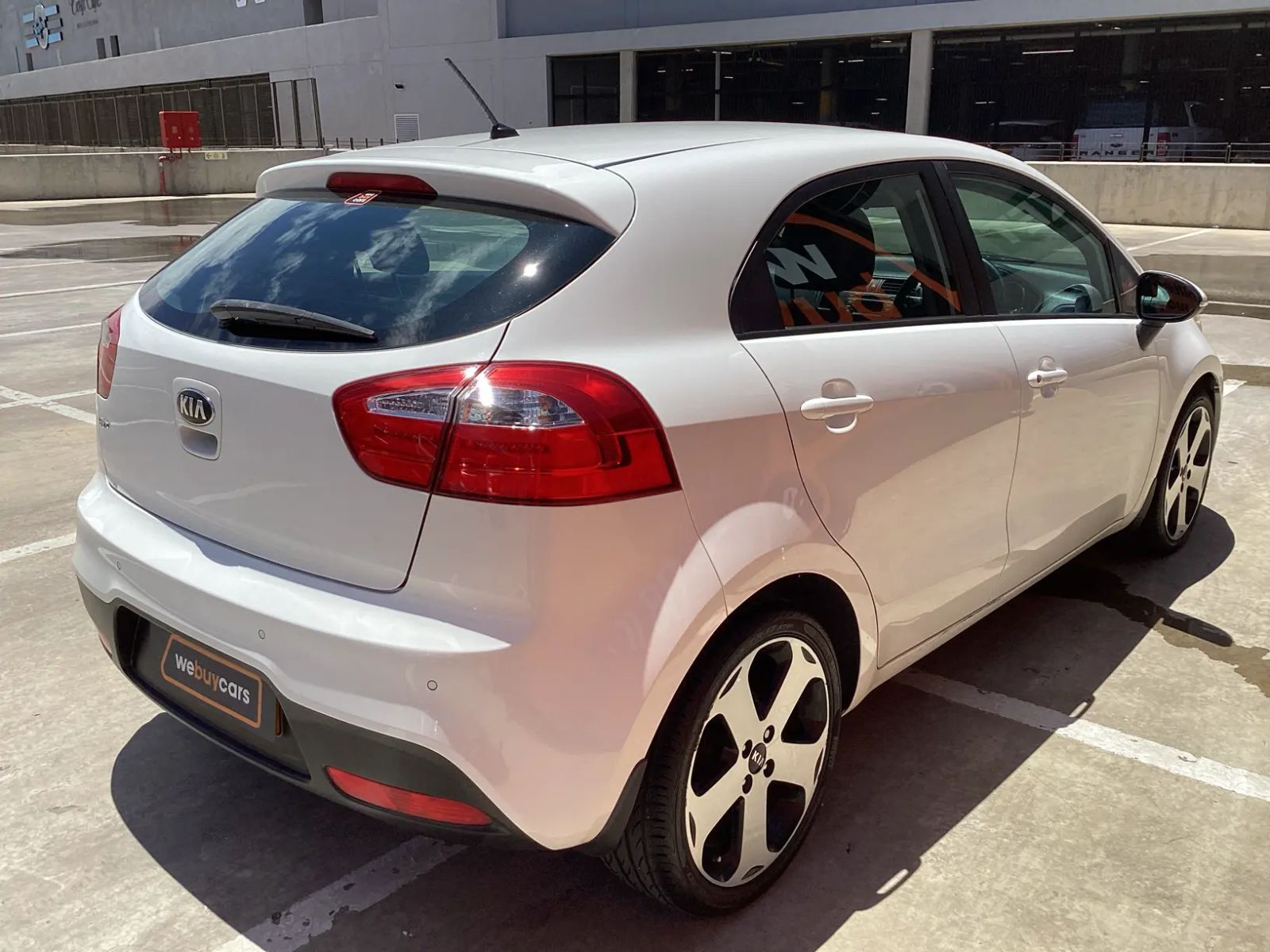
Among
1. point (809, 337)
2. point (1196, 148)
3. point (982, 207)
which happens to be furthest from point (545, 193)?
point (1196, 148)

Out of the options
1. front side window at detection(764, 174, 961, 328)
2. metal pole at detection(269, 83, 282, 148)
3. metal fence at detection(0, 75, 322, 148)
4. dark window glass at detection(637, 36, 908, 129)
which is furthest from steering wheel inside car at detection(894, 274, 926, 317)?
metal pole at detection(269, 83, 282, 148)

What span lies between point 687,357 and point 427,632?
74 cm

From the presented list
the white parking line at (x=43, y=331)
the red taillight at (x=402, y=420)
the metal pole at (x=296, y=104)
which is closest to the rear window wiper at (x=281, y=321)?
the red taillight at (x=402, y=420)

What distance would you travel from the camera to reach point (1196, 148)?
79.3 feet

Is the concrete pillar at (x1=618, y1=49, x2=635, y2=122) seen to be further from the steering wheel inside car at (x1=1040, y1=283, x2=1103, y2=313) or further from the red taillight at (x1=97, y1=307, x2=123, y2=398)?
the red taillight at (x1=97, y1=307, x2=123, y2=398)

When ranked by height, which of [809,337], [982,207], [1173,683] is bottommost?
[1173,683]

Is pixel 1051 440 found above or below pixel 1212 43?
below

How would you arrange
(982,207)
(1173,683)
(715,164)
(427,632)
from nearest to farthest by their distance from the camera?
(427,632) → (715,164) → (982,207) → (1173,683)

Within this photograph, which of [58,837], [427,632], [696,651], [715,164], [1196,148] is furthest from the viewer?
[1196,148]

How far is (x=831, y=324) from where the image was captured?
2.61 m

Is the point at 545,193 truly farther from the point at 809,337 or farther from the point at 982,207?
the point at 982,207

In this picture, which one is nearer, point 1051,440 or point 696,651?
point 696,651

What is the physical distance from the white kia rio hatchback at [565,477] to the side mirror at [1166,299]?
3.84 feet

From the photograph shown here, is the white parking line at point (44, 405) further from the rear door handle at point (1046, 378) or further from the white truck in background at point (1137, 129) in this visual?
the white truck in background at point (1137, 129)
